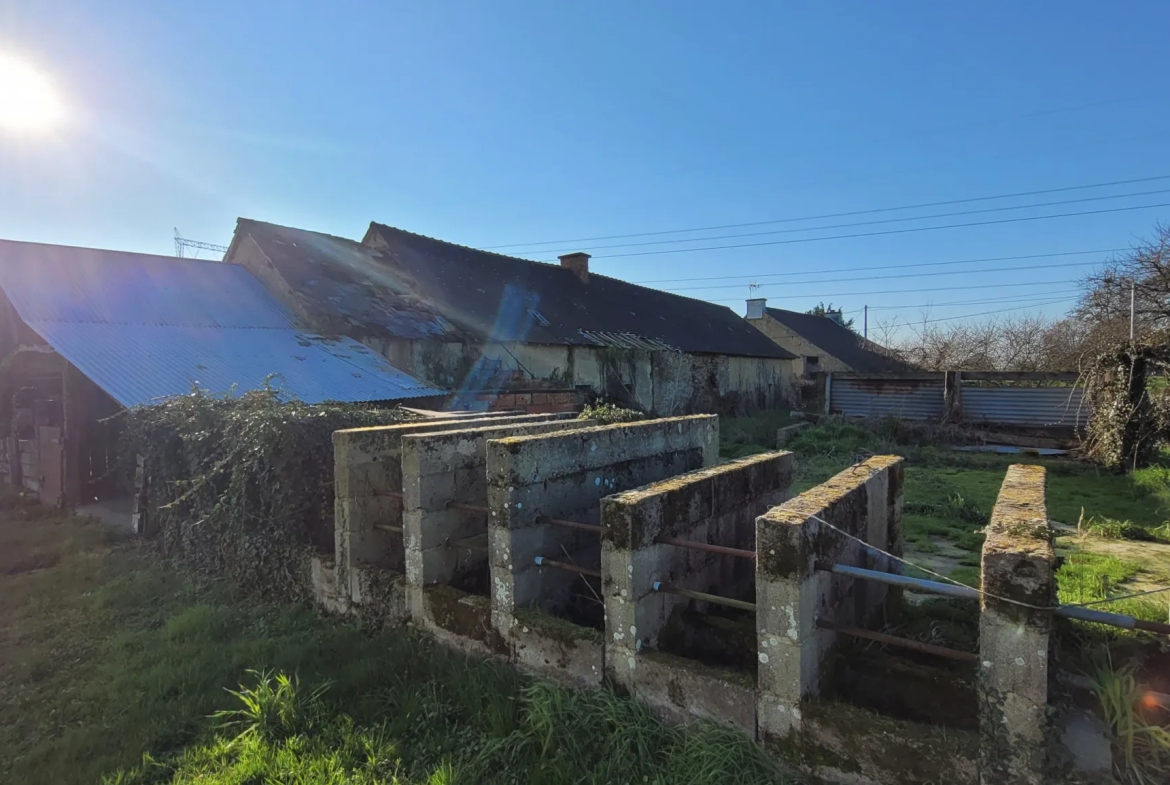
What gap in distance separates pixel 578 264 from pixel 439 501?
20905 millimetres

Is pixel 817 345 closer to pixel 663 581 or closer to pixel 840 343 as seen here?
pixel 840 343

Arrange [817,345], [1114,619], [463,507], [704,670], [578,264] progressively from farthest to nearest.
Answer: [817,345]
[578,264]
[463,507]
[704,670]
[1114,619]

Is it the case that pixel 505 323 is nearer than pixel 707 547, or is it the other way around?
pixel 707 547

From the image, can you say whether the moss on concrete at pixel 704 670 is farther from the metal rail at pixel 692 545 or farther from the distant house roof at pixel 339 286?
the distant house roof at pixel 339 286

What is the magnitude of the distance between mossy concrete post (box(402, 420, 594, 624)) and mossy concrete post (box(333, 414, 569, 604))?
1.60 ft

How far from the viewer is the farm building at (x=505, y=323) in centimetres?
1301

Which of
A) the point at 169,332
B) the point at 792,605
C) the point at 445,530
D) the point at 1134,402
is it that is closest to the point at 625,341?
the point at 1134,402

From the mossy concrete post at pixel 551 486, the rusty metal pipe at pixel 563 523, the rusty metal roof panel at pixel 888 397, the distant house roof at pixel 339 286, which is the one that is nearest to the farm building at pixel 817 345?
the rusty metal roof panel at pixel 888 397

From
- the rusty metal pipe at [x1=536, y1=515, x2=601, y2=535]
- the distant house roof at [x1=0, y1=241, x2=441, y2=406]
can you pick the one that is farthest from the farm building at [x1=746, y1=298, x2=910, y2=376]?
the rusty metal pipe at [x1=536, y1=515, x2=601, y2=535]

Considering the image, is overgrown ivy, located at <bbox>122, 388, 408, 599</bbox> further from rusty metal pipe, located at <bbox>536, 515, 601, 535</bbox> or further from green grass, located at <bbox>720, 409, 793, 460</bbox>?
green grass, located at <bbox>720, 409, 793, 460</bbox>

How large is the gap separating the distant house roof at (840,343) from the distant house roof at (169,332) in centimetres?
2932

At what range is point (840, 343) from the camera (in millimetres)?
37625

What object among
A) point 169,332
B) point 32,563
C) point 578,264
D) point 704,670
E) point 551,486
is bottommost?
point 32,563

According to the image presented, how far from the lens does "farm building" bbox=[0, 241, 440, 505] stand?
9102 mm
